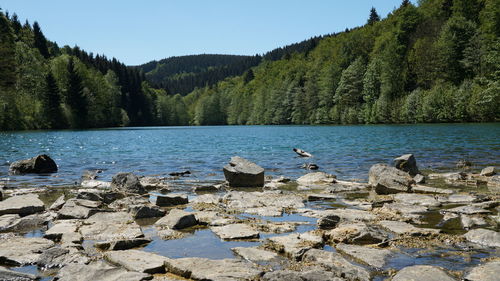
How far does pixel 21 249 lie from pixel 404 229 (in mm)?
8025

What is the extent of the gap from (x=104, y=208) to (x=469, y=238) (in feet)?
32.4

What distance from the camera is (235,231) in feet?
29.6

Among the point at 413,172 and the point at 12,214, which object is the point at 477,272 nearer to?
the point at 12,214

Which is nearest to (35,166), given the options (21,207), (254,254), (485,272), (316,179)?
(21,207)

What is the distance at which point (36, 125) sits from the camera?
→ 87250mm

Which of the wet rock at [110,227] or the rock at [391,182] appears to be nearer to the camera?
the wet rock at [110,227]

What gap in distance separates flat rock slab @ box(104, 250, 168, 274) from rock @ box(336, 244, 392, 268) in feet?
11.2

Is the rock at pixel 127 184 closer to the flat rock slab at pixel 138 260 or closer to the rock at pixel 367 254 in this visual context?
the flat rock slab at pixel 138 260

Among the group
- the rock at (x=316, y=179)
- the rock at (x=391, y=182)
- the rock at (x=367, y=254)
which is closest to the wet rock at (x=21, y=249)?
the rock at (x=367, y=254)

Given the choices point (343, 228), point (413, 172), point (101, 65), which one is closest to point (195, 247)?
point (343, 228)

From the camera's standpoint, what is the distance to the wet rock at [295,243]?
7328 millimetres

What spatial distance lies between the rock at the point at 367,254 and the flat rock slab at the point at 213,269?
6.43 ft

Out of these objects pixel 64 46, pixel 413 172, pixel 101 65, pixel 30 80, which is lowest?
pixel 413 172

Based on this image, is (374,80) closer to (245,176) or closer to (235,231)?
(245,176)
